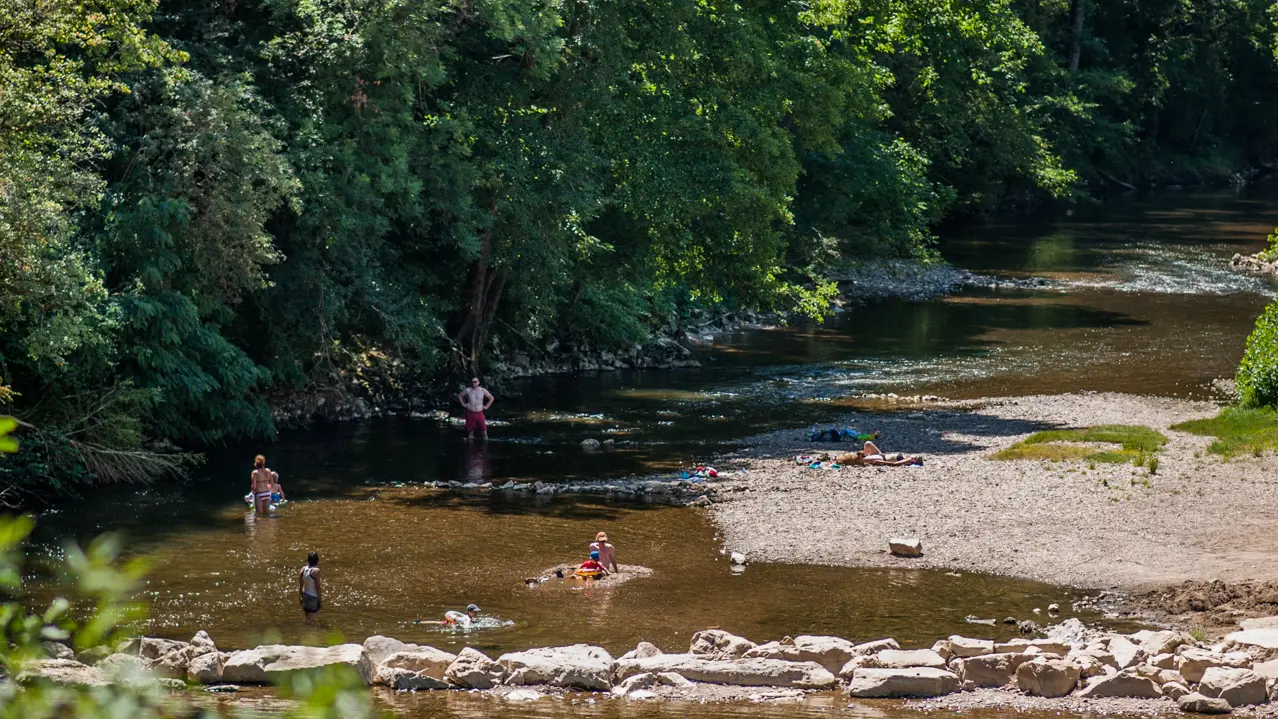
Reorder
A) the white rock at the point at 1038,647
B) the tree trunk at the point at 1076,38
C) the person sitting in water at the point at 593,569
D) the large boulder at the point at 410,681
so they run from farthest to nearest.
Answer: the tree trunk at the point at 1076,38 < the person sitting in water at the point at 593,569 < the white rock at the point at 1038,647 < the large boulder at the point at 410,681

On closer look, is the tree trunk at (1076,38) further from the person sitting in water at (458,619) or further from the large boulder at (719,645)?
the large boulder at (719,645)

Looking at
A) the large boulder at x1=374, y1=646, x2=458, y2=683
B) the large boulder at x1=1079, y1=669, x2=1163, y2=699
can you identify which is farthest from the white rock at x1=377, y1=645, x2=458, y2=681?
the large boulder at x1=1079, y1=669, x2=1163, y2=699

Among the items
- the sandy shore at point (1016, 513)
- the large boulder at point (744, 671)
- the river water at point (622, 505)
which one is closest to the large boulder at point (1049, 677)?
the large boulder at point (744, 671)

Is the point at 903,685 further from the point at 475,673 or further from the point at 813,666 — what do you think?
the point at 475,673

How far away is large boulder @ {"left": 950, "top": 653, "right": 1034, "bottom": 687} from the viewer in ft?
53.1

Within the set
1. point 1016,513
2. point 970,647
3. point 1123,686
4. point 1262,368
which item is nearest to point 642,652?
point 970,647

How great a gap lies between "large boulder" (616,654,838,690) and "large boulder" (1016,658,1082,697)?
194 cm

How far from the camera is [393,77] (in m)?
30.6

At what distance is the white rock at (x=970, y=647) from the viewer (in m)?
16.5

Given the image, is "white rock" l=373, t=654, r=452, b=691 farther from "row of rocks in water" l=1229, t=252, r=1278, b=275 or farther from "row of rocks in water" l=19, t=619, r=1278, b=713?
"row of rocks in water" l=1229, t=252, r=1278, b=275

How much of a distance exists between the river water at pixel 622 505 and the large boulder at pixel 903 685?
96 cm

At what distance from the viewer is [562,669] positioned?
16250 mm

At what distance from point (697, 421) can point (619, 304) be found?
29.6ft

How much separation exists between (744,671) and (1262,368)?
19.7m
